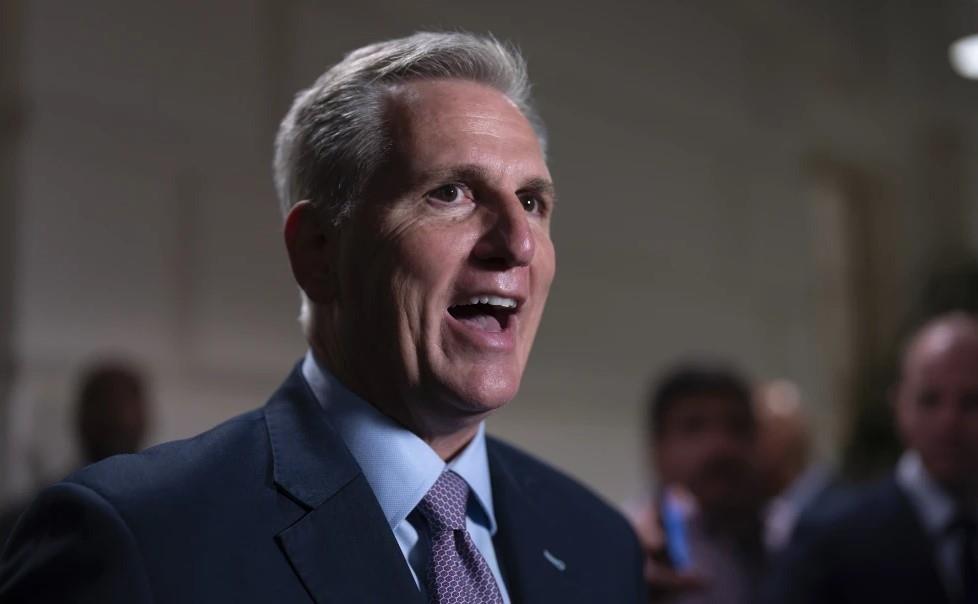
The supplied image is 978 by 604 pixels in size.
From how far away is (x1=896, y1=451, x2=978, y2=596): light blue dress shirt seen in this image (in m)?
2.65

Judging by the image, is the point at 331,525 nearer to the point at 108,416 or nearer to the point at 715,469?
the point at 715,469

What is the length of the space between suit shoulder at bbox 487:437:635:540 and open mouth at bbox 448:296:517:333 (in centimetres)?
29

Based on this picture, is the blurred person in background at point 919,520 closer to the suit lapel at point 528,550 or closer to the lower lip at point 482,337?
the suit lapel at point 528,550

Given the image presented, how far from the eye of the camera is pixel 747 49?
6551 mm

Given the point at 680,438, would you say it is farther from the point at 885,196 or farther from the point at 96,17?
the point at 885,196

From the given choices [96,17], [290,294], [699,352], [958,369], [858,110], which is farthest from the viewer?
[858,110]

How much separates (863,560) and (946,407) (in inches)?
16.7

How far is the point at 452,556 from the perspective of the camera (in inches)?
55.5

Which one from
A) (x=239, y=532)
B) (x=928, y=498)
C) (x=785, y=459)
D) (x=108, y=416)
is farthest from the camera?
(x=785, y=459)

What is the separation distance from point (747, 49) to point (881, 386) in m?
2.04

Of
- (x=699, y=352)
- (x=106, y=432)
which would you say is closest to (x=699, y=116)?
(x=699, y=352)

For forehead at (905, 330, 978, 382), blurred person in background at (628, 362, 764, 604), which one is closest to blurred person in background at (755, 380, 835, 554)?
blurred person in background at (628, 362, 764, 604)

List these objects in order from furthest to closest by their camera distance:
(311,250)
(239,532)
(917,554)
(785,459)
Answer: (785,459) < (917,554) < (311,250) < (239,532)

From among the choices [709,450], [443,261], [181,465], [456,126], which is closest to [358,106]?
[456,126]
